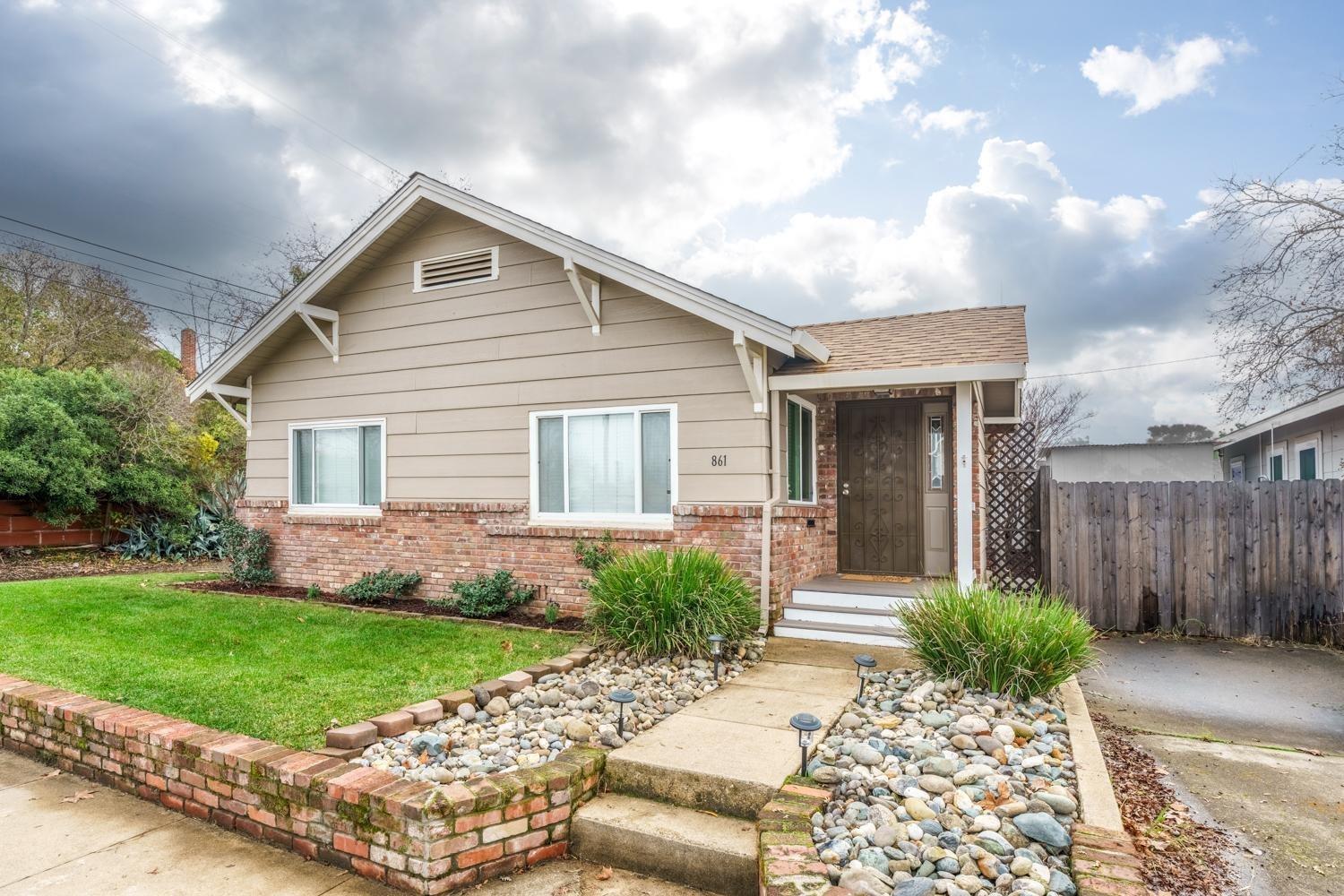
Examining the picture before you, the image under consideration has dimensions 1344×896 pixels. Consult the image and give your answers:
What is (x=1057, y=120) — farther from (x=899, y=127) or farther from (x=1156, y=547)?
(x=1156, y=547)

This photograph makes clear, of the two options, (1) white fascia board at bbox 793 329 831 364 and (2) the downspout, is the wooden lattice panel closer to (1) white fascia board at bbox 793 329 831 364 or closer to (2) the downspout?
(1) white fascia board at bbox 793 329 831 364

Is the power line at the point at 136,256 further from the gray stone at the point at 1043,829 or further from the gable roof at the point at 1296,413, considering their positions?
the gable roof at the point at 1296,413

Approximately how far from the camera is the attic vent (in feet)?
27.7

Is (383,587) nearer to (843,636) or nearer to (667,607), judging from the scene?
(667,607)

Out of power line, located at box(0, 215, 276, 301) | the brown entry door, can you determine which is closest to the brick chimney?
power line, located at box(0, 215, 276, 301)

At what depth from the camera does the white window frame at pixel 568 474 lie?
7.36 m

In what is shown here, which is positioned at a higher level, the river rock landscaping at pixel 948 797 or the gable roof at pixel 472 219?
the gable roof at pixel 472 219

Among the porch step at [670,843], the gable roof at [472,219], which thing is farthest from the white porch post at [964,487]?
the porch step at [670,843]

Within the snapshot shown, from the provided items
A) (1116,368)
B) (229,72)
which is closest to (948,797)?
(229,72)

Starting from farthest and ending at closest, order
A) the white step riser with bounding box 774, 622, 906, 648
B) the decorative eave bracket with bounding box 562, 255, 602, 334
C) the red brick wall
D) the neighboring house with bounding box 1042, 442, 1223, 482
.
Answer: the neighboring house with bounding box 1042, 442, 1223, 482 → the red brick wall → the decorative eave bracket with bounding box 562, 255, 602, 334 → the white step riser with bounding box 774, 622, 906, 648

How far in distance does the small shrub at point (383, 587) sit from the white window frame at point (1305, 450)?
1400 cm

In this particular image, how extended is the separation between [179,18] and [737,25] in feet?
33.1

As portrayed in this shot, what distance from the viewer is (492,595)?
307 inches

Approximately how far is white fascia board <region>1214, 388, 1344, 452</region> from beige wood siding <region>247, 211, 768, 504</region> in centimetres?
890
